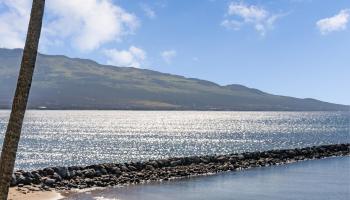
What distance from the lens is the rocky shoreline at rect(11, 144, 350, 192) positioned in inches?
1628

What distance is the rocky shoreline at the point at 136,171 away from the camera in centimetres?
4135

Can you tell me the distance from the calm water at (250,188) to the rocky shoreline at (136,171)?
2.75 metres

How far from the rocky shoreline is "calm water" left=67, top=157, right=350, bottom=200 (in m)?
2.75

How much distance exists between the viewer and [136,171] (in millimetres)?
50469

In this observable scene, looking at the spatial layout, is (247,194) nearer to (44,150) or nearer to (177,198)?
(177,198)

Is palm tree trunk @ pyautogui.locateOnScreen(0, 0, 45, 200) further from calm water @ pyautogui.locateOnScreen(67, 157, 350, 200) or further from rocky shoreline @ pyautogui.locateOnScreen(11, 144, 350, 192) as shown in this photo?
rocky shoreline @ pyautogui.locateOnScreen(11, 144, 350, 192)

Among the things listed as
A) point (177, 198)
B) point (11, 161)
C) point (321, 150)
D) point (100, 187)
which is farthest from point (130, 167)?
point (11, 161)

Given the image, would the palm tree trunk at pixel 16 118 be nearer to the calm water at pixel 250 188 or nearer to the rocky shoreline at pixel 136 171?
the calm water at pixel 250 188

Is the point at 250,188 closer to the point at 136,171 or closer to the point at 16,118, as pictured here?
the point at 136,171

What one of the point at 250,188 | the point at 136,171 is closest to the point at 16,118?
the point at 250,188

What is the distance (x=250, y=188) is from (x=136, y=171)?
14.2 m

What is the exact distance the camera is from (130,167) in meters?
51.3

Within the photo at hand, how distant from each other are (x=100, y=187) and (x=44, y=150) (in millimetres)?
51416

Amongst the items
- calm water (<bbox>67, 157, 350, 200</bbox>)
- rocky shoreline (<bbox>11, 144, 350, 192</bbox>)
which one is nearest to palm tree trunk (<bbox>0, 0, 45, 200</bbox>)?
calm water (<bbox>67, 157, 350, 200</bbox>)
